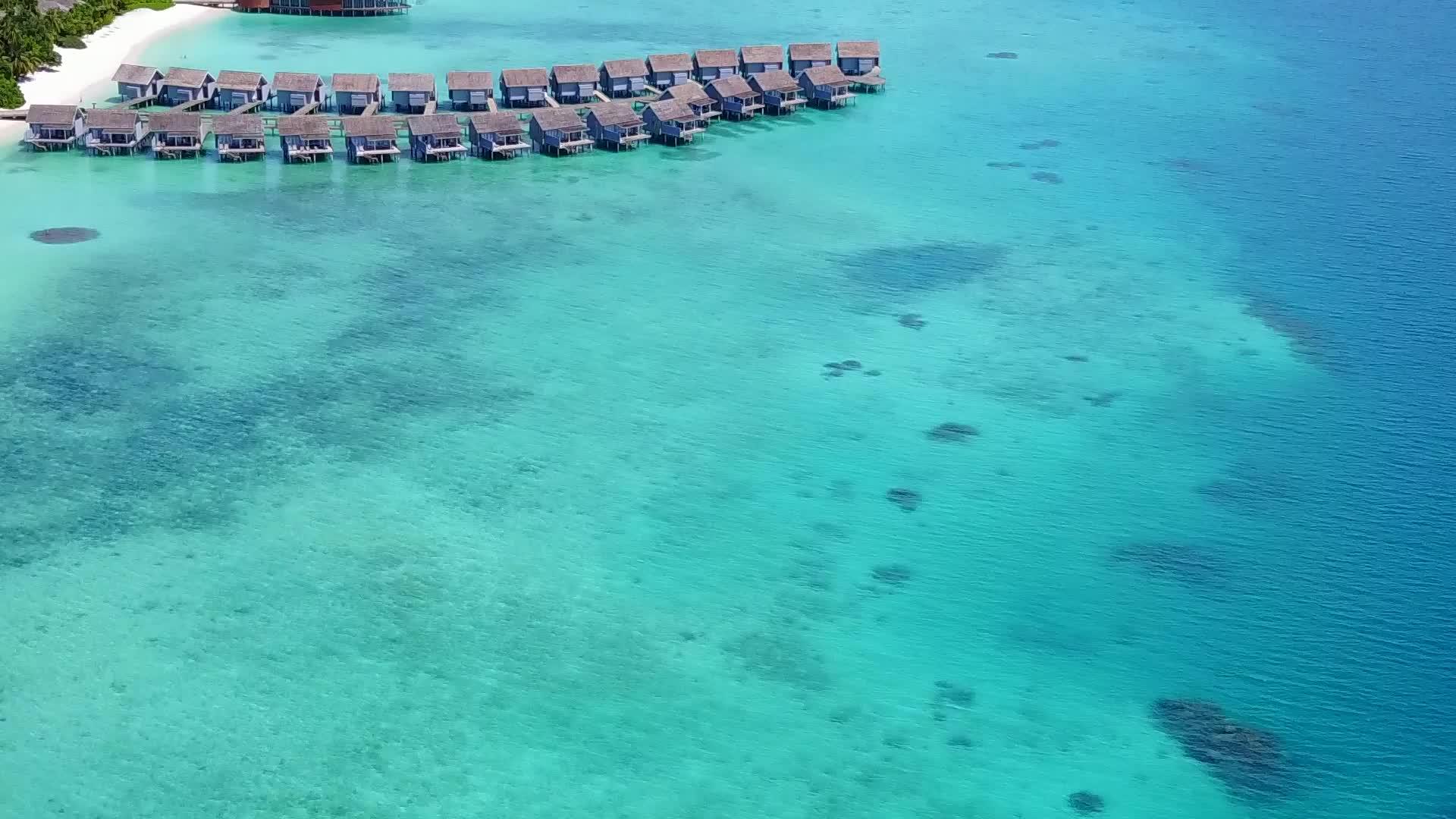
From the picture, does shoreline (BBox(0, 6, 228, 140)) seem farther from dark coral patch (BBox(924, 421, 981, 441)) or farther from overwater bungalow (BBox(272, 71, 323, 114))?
dark coral patch (BBox(924, 421, 981, 441))

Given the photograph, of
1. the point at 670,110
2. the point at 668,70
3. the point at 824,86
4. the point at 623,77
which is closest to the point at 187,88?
the point at 623,77

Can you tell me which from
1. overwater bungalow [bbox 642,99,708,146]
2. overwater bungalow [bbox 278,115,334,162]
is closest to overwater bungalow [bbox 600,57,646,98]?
overwater bungalow [bbox 642,99,708,146]

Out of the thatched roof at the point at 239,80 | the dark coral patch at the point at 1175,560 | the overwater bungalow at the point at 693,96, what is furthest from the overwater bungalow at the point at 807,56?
the dark coral patch at the point at 1175,560

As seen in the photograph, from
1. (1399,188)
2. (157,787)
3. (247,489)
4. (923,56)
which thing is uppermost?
(923,56)

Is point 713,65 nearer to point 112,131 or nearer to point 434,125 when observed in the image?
point 434,125

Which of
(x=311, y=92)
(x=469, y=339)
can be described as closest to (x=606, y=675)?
(x=469, y=339)

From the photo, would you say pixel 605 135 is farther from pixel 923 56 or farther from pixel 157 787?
pixel 157 787
